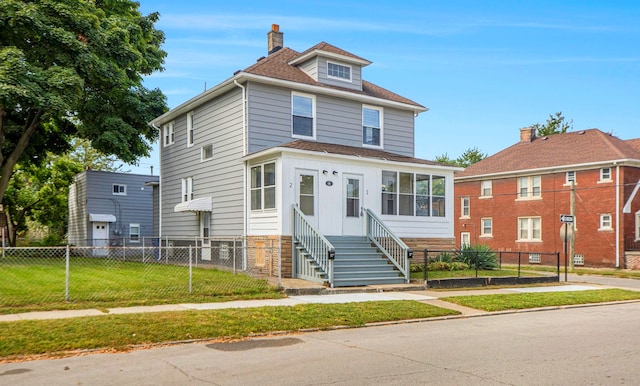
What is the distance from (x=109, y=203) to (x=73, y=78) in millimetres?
16574

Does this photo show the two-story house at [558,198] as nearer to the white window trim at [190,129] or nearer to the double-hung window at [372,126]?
the double-hung window at [372,126]

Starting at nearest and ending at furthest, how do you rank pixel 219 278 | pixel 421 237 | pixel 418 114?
pixel 219 278, pixel 421 237, pixel 418 114

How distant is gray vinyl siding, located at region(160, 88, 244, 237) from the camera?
20000mm

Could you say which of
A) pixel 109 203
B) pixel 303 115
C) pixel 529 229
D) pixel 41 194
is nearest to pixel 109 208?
pixel 109 203

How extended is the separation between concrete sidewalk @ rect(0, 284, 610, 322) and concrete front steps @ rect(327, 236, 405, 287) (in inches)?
27.2

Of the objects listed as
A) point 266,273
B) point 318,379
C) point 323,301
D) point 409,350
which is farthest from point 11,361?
point 266,273

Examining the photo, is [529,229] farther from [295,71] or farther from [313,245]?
[313,245]

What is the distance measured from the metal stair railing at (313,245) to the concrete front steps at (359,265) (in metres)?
0.41

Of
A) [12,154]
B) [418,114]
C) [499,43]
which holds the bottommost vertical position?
[12,154]

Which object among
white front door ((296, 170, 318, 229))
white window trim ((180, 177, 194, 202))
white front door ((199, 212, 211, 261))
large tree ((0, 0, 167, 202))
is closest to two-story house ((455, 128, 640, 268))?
white front door ((296, 170, 318, 229))

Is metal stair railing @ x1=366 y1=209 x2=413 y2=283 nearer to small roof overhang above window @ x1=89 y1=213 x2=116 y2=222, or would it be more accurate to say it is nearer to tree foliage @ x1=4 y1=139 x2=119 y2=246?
small roof overhang above window @ x1=89 y1=213 x2=116 y2=222

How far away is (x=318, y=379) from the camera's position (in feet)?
21.7

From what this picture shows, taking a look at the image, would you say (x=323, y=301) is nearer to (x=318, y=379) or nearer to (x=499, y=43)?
(x=318, y=379)

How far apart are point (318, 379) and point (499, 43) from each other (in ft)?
51.2
